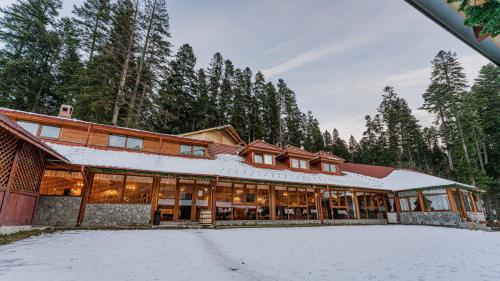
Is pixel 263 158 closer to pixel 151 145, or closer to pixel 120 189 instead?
pixel 151 145

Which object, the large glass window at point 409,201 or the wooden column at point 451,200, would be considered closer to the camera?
the wooden column at point 451,200

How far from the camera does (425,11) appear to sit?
4.04 ft

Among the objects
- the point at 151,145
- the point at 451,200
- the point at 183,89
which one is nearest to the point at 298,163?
the point at 451,200

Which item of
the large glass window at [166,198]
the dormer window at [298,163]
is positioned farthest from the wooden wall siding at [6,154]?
the dormer window at [298,163]

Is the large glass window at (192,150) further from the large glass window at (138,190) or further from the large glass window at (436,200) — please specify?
the large glass window at (436,200)

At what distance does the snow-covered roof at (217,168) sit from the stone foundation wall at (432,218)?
7.03ft

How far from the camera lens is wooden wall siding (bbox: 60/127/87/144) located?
1344cm

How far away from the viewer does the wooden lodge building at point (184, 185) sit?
35.3 ft

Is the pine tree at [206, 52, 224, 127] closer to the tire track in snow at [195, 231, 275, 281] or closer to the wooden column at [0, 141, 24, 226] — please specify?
the wooden column at [0, 141, 24, 226]

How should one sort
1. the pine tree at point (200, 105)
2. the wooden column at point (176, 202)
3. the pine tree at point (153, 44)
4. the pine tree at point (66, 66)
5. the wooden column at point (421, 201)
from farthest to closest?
the pine tree at point (200, 105) → the pine tree at point (66, 66) → the pine tree at point (153, 44) → the wooden column at point (421, 201) → the wooden column at point (176, 202)

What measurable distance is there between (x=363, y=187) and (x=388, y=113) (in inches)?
1072

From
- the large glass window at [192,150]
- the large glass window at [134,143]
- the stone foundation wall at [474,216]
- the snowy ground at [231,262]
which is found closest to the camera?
the snowy ground at [231,262]

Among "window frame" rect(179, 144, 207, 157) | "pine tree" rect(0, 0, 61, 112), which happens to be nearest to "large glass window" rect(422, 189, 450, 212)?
"window frame" rect(179, 144, 207, 157)

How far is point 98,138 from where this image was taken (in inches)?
558
